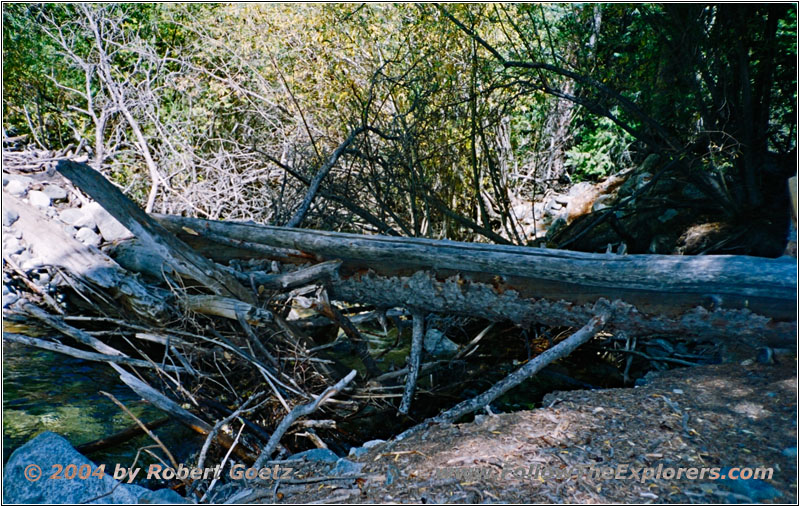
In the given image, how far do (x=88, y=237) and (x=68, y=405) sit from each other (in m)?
1.90

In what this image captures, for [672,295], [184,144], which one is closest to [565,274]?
[672,295]

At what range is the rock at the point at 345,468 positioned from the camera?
2.65 meters

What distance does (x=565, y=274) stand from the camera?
3.32m

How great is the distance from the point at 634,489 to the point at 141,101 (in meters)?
7.78

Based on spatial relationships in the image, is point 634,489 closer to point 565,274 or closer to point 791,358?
point 565,274

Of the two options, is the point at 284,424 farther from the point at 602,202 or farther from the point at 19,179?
the point at 602,202

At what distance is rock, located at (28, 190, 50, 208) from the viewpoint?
6.05 m

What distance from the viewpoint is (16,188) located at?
20.6ft

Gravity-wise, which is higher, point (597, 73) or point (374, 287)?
point (597, 73)

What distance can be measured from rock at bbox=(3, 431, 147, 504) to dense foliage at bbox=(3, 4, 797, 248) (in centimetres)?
314

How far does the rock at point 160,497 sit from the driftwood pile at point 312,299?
228 mm

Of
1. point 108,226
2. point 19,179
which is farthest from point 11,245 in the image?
point 19,179

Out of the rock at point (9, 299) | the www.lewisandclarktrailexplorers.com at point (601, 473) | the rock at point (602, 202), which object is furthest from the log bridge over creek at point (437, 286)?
the rock at point (602, 202)

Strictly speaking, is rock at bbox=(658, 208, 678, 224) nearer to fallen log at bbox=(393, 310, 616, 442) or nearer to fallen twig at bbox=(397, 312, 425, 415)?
fallen log at bbox=(393, 310, 616, 442)
